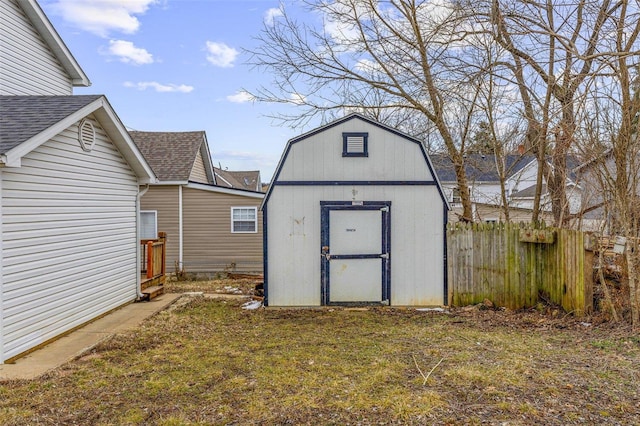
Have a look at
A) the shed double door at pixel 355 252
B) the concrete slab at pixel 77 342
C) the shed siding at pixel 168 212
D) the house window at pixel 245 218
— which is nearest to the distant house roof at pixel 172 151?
the shed siding at pixel 168 212

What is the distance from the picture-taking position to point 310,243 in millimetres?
7594

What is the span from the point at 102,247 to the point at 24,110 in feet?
7.97

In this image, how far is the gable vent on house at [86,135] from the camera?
6.40 metres

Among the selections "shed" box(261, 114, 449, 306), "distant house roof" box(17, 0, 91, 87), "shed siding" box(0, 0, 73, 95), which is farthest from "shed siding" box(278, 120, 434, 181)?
"distant house roof" box(17, 0, 91, 87)

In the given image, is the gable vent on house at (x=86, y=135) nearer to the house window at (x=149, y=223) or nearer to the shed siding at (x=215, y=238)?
the shed siding at (x=215, y=238)

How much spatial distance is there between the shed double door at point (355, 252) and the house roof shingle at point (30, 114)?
4.15 m

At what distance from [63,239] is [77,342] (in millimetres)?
1457

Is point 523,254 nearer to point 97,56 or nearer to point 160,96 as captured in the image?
point 97,56

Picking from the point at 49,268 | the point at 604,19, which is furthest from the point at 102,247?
the point at 604,19

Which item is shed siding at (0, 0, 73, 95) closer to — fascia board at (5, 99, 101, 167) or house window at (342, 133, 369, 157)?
fascia board at (5, 99, 101, 167)

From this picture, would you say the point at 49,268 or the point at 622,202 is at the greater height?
the point at 622,202

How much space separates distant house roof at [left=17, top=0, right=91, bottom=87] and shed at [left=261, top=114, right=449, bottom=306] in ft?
19.1

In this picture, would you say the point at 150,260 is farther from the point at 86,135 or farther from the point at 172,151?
the point at 172,151

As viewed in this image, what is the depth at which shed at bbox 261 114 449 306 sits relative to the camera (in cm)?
754
